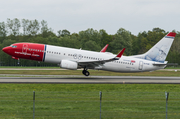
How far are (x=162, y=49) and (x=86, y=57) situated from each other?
482 inches

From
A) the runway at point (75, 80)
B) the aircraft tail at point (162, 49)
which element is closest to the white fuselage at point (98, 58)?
the aircraft tail at point (162, 49)

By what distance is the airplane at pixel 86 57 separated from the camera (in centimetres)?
3619

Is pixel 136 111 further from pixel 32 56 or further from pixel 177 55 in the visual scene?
pixel 177 55

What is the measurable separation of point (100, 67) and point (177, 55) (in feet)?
261

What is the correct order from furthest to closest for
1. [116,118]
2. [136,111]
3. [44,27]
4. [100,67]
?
[44,27]
[100,67]
[136,111]
[116,118]

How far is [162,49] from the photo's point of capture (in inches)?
1599

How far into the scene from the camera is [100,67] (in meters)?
38.4

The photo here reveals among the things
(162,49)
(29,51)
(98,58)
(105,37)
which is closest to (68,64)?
(98,58)

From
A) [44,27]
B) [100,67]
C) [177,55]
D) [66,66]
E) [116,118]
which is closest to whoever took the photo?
[116,118]

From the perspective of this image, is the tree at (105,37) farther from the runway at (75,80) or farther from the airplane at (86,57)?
the runway at (75,80)

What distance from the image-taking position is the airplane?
3619cm

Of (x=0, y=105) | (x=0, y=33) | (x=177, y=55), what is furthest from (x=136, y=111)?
(x=0, y=33)

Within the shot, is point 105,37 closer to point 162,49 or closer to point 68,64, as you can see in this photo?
point 162,49

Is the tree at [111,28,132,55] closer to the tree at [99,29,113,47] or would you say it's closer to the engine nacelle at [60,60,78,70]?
the tree at [99,29,113,47]
